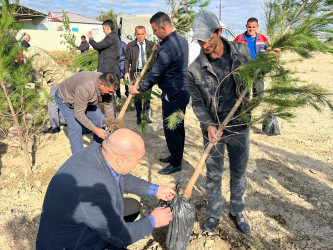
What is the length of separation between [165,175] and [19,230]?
1.84 metres

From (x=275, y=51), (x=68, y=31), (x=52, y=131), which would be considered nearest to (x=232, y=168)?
(x=275, y=51)

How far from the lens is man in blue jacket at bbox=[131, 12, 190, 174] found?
3.17 meters

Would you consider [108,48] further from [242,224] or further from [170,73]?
[242,224]

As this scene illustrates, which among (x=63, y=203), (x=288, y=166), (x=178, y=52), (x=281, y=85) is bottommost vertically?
(x=288, y=166)

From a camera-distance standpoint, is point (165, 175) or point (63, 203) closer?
point (63, 203)

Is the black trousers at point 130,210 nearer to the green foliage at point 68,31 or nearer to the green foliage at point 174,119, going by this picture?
the green foliage at point 174,119

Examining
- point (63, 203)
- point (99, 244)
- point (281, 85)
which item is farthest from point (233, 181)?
point (63, 203)

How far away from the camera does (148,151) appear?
462cm

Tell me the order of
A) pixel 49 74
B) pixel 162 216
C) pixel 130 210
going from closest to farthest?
pixel 162 216 < pixel 130 210 < pixel 49 74

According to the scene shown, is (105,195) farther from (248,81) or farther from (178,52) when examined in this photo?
(178,52)

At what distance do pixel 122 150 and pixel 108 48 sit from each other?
3789 millimetres

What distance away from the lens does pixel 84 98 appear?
309 cm

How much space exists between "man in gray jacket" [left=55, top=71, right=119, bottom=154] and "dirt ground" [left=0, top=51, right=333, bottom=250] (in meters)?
0.90

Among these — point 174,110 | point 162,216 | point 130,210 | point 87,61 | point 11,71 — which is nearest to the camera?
point 162,216
